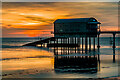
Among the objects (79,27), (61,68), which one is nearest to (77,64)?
(61,68)

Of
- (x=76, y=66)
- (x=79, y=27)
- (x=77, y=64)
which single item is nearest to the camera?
(x=76, y=66)

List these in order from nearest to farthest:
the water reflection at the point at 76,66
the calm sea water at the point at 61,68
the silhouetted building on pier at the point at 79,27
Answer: the calm sea water at the point at 61,68 < the water reflection at the point at 76,66 < the silhouetted building on pier at the point at 79,27

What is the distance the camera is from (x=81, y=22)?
5309 cm

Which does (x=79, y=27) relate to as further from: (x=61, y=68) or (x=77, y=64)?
(x=61, y=68)

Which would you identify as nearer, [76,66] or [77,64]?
[76,66]

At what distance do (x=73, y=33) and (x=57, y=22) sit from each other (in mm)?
5638

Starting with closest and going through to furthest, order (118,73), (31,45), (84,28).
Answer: (118,73) < (84,28) < (31,45)

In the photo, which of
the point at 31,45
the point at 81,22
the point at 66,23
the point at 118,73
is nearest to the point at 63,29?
the point at 66,23

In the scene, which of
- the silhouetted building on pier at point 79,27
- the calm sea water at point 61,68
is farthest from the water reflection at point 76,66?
the silhouetted building on pier at point 79,27

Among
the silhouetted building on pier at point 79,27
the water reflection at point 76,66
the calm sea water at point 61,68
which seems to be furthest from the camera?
the silhouetted building on pier at point 79,27

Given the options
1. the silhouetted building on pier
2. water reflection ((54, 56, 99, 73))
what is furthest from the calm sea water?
the silhouetted building on pier

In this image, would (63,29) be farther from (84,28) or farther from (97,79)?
(97,79)

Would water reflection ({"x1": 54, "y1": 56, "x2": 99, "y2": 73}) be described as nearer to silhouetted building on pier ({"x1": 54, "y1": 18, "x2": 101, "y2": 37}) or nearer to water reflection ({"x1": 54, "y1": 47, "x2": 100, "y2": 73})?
water reflection ({"x1": 54, "y1": 47, "x2": 100, "y2": 73})

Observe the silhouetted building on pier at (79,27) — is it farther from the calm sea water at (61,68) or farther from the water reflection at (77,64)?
the calm sea water at (61,68)
